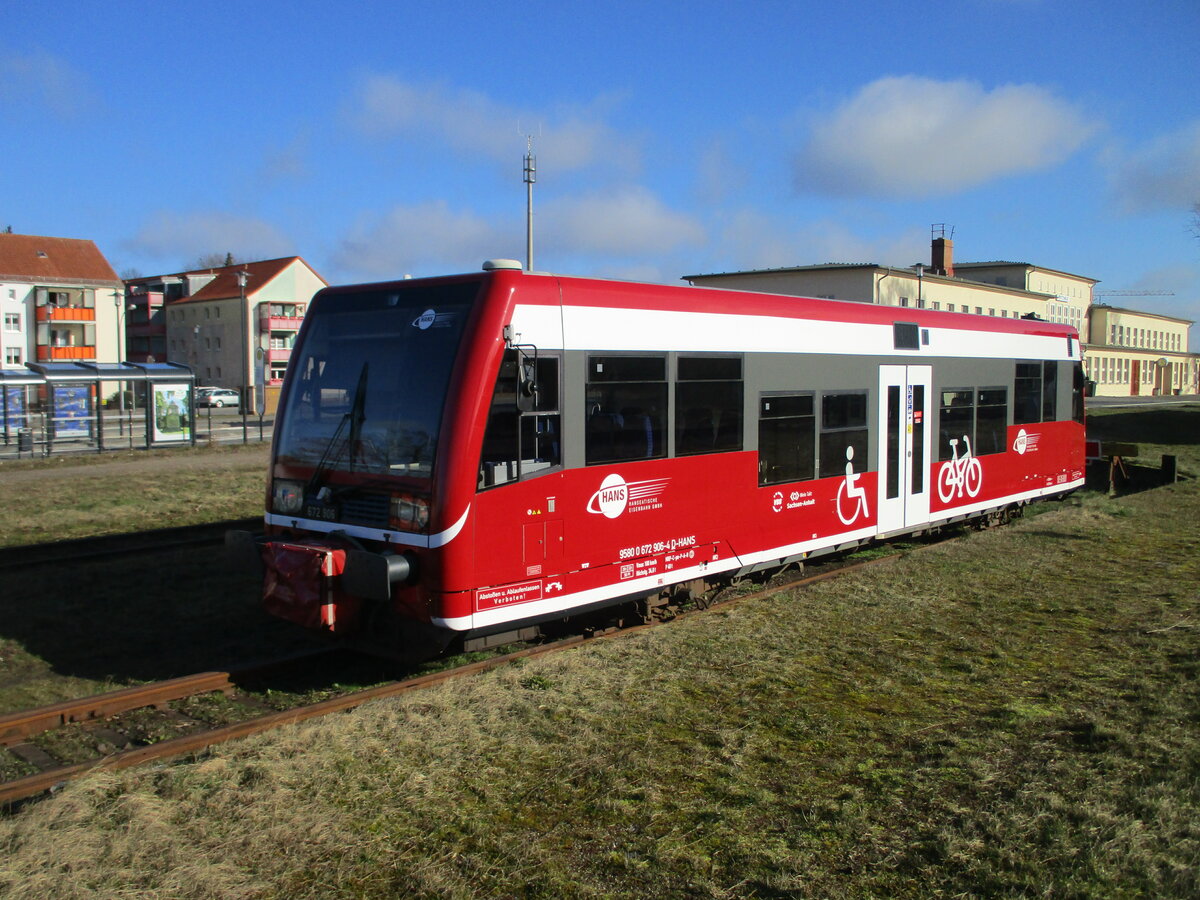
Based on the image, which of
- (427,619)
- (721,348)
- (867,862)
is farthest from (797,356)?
(867,862)

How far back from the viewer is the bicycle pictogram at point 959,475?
501 inches

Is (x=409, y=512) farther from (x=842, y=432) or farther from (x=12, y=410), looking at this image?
(x=12, y=410)

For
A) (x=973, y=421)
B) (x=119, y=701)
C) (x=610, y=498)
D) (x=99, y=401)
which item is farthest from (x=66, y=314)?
(x=610, y=498)

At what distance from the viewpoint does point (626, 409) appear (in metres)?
8.05

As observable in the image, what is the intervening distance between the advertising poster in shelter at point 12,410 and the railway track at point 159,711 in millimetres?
22213

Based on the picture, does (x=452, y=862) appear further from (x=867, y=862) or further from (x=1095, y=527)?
(x=1095, y=527)

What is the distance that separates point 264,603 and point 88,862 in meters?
3.29

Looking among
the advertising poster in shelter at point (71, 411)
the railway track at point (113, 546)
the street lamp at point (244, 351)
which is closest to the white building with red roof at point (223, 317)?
the street lamp at point (244, 351)

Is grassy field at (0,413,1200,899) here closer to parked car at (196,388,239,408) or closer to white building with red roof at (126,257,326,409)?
parked car at (196,388,239,408)

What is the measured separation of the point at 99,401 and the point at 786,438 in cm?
2168

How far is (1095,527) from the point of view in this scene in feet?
46.4

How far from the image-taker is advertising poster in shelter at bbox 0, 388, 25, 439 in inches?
1009

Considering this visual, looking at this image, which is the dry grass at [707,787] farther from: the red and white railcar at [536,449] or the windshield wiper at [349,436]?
the windshield wiper at [349,436]

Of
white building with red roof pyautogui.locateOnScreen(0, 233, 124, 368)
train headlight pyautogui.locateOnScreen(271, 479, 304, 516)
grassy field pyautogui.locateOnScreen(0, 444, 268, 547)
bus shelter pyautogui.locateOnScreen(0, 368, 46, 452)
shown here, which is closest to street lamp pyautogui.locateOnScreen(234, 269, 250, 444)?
grassy field pyautogui.locateOnScreen(0, 444, 268, 547)
